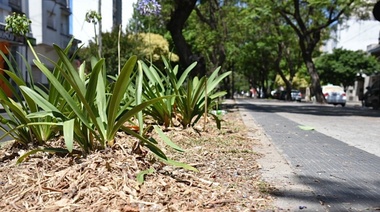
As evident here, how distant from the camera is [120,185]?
111 inches

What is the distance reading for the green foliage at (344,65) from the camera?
48.2m

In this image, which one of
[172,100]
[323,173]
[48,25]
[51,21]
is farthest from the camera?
[51,21]

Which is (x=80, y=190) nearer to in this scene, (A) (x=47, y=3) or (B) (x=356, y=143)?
(B) (x=356, y=143)

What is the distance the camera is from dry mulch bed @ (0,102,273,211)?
262 centimetres

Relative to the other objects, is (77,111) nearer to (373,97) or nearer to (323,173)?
(323,173)

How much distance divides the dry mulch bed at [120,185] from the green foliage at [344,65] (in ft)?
157

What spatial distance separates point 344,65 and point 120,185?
51.3 meters

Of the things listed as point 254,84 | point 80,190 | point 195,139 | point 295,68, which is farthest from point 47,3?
point 254,84

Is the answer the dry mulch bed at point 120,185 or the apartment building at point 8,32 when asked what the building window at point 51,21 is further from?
the dry mulch bed at point 120,185

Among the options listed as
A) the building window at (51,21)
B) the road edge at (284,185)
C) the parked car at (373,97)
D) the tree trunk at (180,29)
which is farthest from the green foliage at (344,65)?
the road edge at (284,185)

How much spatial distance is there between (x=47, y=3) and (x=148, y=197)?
24472 millimetres

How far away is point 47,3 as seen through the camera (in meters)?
24.6

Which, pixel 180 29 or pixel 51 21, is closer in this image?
pixel 180 29

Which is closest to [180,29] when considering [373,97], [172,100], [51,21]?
[172,100]
